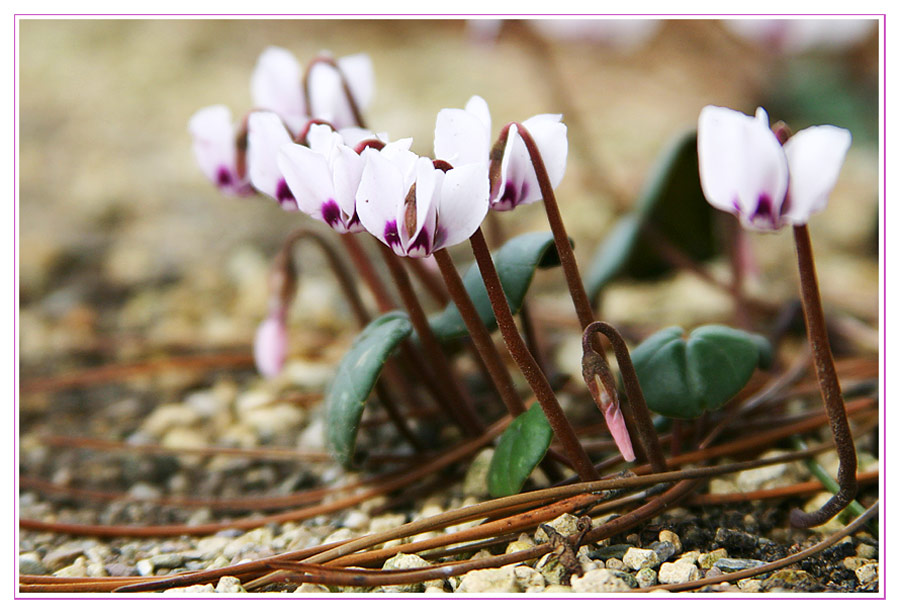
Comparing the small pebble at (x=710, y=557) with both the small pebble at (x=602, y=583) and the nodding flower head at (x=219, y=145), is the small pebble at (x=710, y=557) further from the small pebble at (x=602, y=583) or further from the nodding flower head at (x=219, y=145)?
the nodding flower head at (x=219, y=145)

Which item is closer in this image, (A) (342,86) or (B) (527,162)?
(B) (527,162)

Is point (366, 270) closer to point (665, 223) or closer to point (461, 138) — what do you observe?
point (461, 138)

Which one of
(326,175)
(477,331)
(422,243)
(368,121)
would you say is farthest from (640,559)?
(368,121)

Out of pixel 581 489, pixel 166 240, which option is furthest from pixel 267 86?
pixel 166 240

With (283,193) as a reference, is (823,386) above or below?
below

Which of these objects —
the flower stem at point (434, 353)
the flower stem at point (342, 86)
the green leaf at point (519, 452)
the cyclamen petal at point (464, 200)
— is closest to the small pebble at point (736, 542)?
the green leaf at point (519, 452)

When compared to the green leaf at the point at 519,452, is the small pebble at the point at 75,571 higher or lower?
lower

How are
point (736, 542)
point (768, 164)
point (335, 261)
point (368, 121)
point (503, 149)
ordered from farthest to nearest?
point (368, 121) → point (335, 261) → point (736, 542) → point (503, 149) → point (768, 164)

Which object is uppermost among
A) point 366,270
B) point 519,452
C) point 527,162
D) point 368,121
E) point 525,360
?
point 368,121
